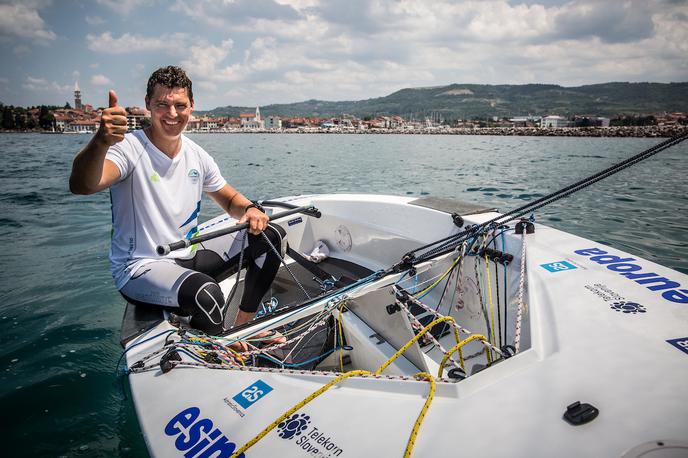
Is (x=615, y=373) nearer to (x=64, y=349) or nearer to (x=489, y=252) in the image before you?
(x=489, y=252)

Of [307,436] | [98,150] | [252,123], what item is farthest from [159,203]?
[252,123]

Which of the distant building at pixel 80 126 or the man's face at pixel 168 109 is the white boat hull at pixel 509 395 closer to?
the man's face at pixel 168 109

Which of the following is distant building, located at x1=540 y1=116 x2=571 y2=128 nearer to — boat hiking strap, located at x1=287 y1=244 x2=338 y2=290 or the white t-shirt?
boat hiking strap, located at x1=287 y1=244 x2=338 y2=290

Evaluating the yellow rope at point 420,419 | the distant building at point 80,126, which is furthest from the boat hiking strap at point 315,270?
the distant building at point 80,126

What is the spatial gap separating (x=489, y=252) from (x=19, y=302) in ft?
15.7

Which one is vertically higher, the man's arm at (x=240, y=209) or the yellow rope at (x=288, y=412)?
the man's arm at (x=240, y=209)

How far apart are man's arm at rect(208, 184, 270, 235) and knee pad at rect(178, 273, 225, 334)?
0.50m

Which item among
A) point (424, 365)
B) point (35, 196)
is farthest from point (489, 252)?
point (35, 196)

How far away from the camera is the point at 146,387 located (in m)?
1.68

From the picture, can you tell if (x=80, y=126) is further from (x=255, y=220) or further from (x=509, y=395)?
(x=509, y=395)

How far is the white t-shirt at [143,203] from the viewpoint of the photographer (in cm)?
210

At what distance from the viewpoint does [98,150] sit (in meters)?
1.71

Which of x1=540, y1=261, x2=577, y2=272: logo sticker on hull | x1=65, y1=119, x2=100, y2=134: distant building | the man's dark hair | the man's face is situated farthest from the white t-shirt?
x1=65, y1=119, x2=100, y2=134: distant building

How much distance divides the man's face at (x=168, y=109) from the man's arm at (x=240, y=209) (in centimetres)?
60
